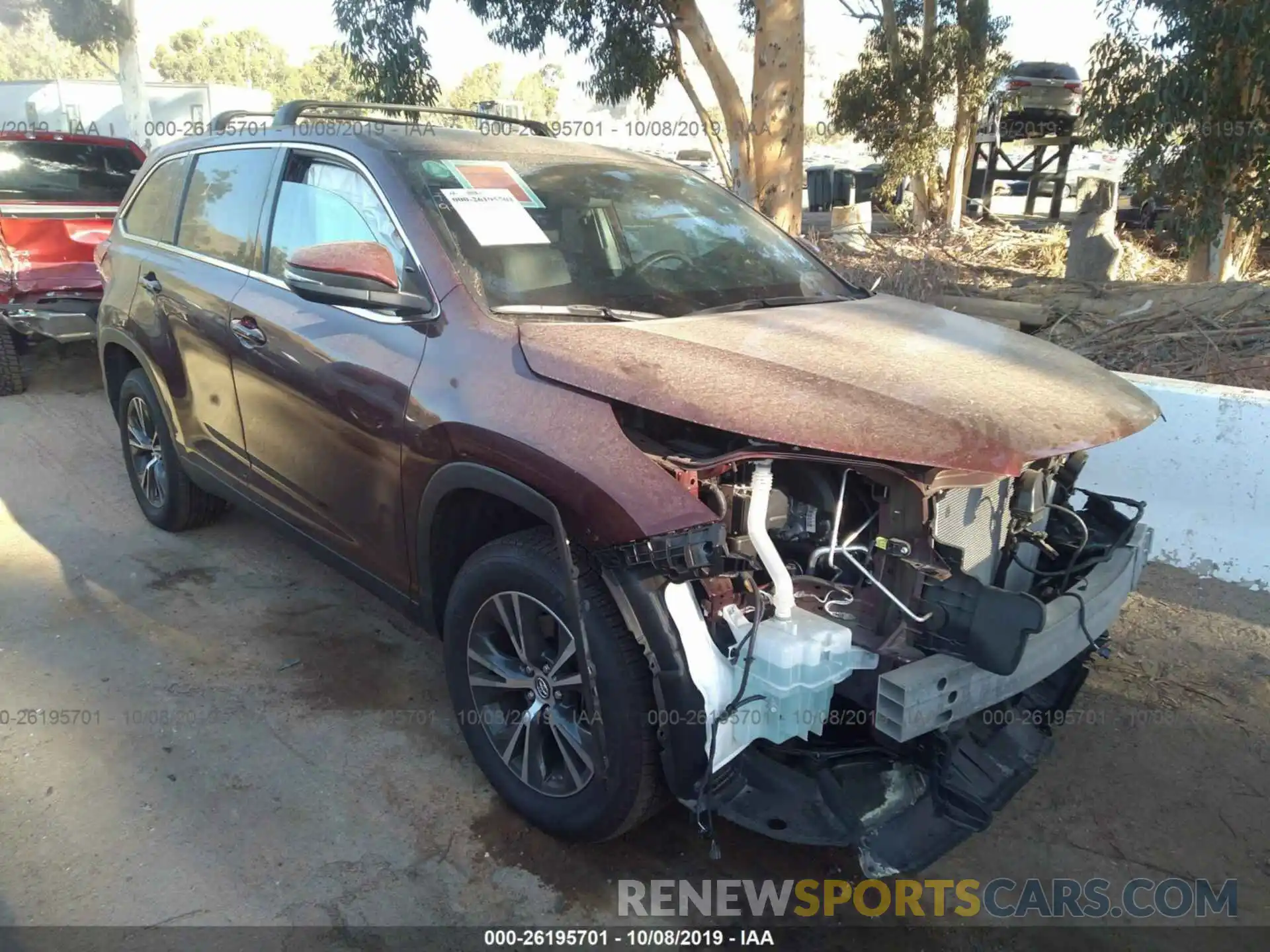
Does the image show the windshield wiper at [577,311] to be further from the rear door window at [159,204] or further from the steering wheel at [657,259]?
the rear door window at [159,204]

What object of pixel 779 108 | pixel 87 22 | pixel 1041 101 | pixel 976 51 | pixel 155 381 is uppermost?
pixel 87 22

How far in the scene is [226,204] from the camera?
3939 millimetres

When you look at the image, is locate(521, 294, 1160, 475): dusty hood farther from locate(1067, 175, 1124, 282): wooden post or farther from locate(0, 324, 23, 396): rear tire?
locate(1067, 175, 1124, 282): wooden post

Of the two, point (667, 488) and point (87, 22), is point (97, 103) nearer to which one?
point (87, 22)

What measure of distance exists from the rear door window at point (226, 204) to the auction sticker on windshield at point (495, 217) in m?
1.09

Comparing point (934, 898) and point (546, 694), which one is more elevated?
point (546, 694)

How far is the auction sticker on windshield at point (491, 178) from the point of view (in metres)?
3.13

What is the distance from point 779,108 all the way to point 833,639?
23.3 ft

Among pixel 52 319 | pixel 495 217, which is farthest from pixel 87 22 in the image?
pixel 495 217

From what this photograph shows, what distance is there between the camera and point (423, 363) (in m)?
2.79

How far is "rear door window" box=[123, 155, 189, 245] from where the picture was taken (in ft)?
14.4

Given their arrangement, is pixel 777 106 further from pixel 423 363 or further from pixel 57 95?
pixel 57 95

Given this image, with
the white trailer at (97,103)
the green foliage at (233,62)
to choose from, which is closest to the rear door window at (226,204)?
the white trailer at (97,103)

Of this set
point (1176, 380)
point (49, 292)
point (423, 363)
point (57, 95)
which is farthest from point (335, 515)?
point (57, 95)
